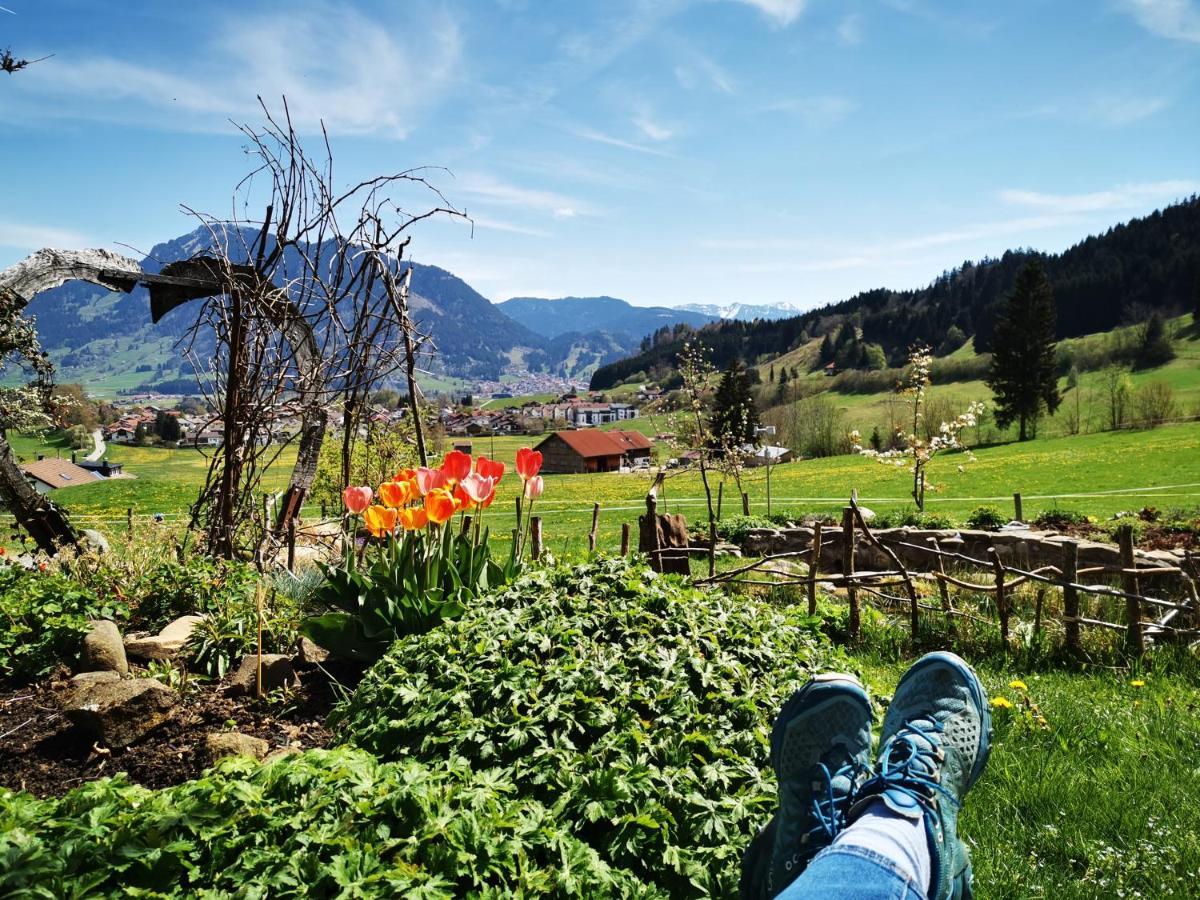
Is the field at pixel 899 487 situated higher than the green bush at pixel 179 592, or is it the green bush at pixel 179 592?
the green bush at pixel 179 592

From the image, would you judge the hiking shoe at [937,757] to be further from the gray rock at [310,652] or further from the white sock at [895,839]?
the gray rock at [310,652]

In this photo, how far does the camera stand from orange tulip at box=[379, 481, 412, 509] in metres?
3.42

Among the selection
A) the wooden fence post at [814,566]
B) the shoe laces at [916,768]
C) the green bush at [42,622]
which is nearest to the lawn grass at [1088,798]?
the shoe laces at [916,768]

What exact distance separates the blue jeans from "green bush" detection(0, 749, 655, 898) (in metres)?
0.51

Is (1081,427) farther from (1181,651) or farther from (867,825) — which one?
(867,825)

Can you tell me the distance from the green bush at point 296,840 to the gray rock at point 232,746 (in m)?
0.98

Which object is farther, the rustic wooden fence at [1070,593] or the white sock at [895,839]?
the rustic wooden fence at [1070,593]

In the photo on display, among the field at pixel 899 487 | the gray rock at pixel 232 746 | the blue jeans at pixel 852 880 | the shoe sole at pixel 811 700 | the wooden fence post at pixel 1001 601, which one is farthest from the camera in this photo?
the field at pixel 899 487

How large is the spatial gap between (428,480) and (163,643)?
1.76 m

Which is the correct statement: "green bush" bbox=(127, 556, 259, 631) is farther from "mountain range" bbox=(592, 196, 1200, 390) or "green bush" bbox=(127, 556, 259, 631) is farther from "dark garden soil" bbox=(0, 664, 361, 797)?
"mountain range" bbox=(592, 196, 1200, 390)

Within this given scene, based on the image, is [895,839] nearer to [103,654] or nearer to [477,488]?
[477,488]

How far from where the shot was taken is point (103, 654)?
361 cm

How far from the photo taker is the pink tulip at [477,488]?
136 inches

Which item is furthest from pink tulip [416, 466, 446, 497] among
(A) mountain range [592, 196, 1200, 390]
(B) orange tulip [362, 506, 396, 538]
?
(A) mountain range [592, 196, 1200, 390]
